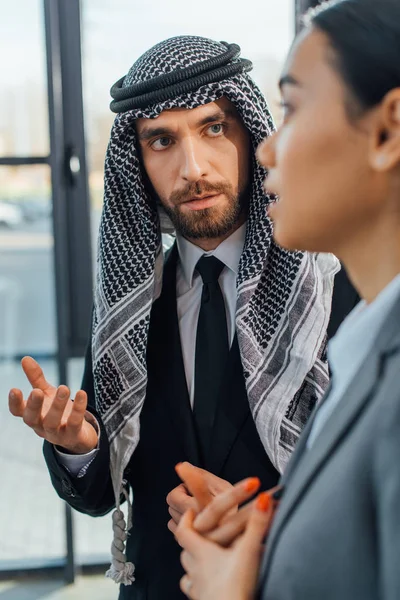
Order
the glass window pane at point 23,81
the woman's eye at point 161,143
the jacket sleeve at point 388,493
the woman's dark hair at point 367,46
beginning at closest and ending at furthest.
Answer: the jacket sleeve at point 388,493
the woman's dark hair at point 367,46
the woman's eye at point 161,143
the glass window pane at point 23,81

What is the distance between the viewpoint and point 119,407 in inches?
55.0

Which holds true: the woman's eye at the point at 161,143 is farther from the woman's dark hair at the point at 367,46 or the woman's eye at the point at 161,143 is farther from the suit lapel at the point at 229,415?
the woman's dark hair at the point at 367,46

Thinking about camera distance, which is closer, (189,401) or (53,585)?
(189,401)

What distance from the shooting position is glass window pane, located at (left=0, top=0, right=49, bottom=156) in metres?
2.71

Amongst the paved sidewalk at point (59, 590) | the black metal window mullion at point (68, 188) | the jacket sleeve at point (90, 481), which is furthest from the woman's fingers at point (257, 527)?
the paved sidewalk at point (59, 590)

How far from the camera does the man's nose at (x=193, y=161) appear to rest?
4.28 feet

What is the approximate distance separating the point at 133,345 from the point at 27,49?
177 centimetres

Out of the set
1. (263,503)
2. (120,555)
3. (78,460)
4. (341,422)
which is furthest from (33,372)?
(341,422)

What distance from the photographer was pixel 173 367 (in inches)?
54.3

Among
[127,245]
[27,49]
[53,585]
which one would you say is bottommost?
[53,585]

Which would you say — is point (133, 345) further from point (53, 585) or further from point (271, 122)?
point (53, 585)

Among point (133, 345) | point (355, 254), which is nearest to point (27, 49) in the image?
point (133, 345)

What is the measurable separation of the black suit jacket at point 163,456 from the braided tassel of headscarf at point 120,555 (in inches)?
0.6

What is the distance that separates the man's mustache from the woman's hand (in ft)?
2.30
